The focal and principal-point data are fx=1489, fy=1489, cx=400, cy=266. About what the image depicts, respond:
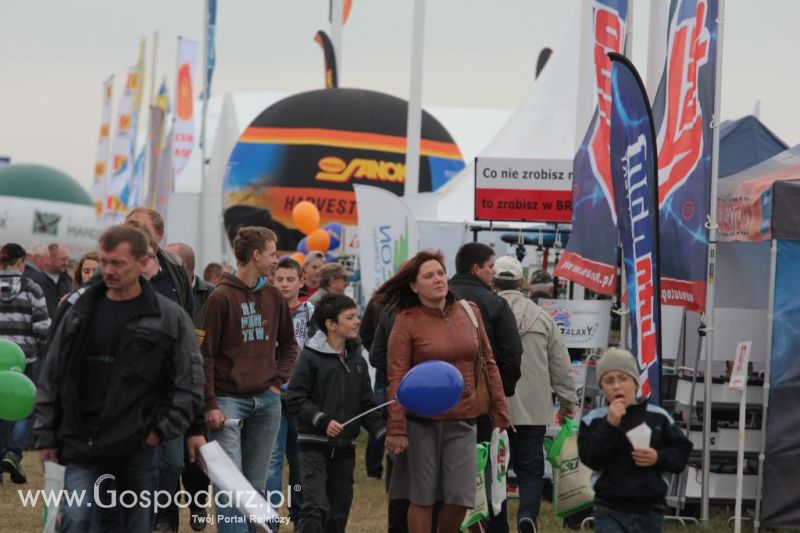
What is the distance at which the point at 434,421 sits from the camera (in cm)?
779

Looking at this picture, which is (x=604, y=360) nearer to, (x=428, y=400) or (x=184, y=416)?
(x=428, y=400)

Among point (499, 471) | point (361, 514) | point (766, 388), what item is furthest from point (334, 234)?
point (499, 471)

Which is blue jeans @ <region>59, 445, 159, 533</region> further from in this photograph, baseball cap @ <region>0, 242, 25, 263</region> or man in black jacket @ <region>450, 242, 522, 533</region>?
baseball cap @ <region>0, 242, 25, 263</region>

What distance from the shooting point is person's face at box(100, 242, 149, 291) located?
5.89 meters

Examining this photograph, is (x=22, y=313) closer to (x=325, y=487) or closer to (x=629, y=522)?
(x=325, y=487)

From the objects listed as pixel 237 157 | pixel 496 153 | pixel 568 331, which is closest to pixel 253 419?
pixel 568 331

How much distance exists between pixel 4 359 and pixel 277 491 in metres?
1.91

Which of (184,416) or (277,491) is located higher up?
(184,416)

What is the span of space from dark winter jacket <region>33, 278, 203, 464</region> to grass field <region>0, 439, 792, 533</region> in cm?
401

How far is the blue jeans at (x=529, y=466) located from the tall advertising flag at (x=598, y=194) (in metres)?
2.21

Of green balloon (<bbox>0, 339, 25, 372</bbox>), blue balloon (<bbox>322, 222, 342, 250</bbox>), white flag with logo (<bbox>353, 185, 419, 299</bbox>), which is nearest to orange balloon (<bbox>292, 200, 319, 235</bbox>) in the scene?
blue balloon (<bbox>322, 222, 342, 250</bbox>)

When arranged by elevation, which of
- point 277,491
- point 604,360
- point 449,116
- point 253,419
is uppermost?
point 449,116

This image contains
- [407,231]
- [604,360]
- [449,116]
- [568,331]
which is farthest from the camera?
[449,116]

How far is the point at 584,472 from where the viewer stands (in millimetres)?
10016
